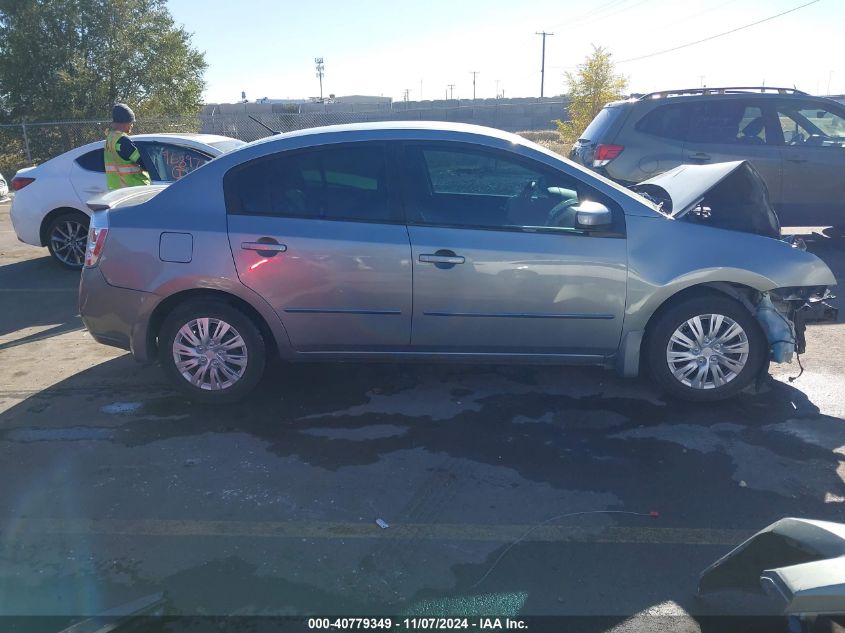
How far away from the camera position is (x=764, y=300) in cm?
488

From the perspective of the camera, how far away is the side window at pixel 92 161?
9125 mm

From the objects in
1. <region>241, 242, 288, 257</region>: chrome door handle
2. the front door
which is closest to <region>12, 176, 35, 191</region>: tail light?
<region>241, 242, 288, 257</region>: chrome door handle

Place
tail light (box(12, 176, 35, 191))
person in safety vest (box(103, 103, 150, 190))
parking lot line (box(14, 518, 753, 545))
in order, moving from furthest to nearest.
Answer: tail light (box(12, 176, 35, 191)) → person in safety vest (box(103, 103, 150, 190)) → parking lot line (box(14, 518, 753, 545))

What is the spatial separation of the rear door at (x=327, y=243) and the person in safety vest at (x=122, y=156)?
3.27m

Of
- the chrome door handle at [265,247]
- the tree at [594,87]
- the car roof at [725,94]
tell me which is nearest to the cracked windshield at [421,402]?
the chrome door handle at [265,247]

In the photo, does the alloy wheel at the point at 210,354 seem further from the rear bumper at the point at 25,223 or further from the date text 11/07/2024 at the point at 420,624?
the rear bumper at the point at 25,223

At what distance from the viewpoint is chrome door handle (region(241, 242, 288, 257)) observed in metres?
4.74

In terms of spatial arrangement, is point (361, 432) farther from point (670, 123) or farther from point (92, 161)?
point (92, 161)

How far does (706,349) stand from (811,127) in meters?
5.70

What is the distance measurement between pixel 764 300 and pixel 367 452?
112 inches

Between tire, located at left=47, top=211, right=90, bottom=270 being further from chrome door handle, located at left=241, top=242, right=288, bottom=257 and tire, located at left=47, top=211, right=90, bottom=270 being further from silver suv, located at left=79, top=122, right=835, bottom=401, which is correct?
chrome door handle, located at left=241, top=242, right=288, bottom=257

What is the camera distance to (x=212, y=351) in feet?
16.1

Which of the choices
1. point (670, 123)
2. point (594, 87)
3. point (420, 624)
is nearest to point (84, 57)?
point (594, 87)

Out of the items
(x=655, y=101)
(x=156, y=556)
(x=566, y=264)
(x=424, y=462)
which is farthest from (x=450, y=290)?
(x=655, y=101)
